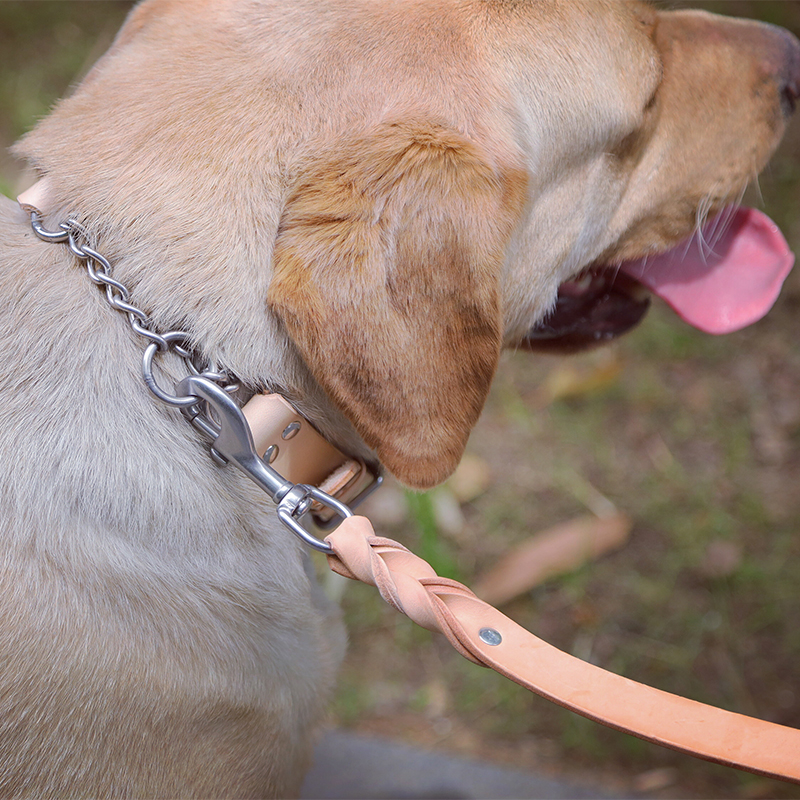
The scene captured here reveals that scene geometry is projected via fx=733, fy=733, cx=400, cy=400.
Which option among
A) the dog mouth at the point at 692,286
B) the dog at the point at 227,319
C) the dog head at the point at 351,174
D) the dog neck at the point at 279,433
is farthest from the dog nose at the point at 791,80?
the dog neck at the point at 279,433

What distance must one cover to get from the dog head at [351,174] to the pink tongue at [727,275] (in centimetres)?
64

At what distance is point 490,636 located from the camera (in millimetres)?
1196

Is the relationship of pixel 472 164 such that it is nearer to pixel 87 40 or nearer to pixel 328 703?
pixel 328 703

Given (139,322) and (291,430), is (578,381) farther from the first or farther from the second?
(139,322)

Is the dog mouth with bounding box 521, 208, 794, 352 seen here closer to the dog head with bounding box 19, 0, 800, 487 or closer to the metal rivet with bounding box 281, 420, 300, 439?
the dog head with bounding box 19, 0, 800, 487

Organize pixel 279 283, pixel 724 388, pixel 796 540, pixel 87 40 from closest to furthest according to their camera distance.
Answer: pixel 279 283
pixel 796 540
pixel 724 388
pixel 87 40

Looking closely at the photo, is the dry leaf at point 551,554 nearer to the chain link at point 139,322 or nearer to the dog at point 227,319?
the dog at point 227,319

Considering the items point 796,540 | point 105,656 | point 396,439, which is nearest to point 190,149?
point 396,439

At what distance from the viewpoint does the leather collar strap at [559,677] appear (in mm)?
1120

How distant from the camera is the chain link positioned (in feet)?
3.97

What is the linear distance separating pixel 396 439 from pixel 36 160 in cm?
87

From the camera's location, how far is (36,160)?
4.58 feet

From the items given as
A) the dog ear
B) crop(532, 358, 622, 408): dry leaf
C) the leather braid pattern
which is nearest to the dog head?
the dog ear

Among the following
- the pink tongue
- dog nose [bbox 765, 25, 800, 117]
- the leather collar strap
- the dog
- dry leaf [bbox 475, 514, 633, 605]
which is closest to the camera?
the leather collar strap
